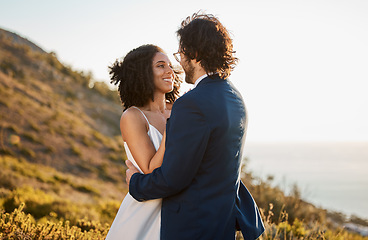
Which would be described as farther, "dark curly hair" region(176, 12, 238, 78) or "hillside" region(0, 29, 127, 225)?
"hillside" region(0, 29, 127, 225)

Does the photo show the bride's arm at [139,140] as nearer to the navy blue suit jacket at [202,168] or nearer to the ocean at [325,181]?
the navy blue suit jacket at [202,168]

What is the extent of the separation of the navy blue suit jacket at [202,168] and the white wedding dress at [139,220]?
211mm

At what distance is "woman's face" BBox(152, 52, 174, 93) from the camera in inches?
110

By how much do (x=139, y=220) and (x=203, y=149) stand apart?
33.5 inches

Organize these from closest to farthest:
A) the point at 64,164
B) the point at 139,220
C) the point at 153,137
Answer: the point at 139,220 → the point at 153,137 → the point at 64,164

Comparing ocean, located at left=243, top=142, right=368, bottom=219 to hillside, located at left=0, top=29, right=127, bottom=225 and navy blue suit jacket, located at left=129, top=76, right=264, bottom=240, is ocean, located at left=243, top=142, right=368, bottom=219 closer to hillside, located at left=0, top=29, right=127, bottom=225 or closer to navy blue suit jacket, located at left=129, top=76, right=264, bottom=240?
hillside, located at left=0, top=29, right=127, bottom=225

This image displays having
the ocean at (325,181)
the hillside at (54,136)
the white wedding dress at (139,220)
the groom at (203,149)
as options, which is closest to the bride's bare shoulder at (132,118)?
the white wedding dress at (139,220)

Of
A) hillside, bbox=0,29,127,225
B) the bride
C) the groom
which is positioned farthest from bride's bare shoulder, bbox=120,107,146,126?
hillside, bbox=0,29,127,225

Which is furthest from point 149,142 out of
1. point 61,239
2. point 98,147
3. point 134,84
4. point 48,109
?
point 48,109

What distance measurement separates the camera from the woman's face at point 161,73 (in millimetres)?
2807

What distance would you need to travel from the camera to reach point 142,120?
2.56 m

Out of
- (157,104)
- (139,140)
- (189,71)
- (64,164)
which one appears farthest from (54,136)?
(189,71)

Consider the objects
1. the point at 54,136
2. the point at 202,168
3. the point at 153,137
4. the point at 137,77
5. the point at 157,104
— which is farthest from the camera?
the point at 54,136

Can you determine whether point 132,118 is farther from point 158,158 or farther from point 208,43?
point 208,43
